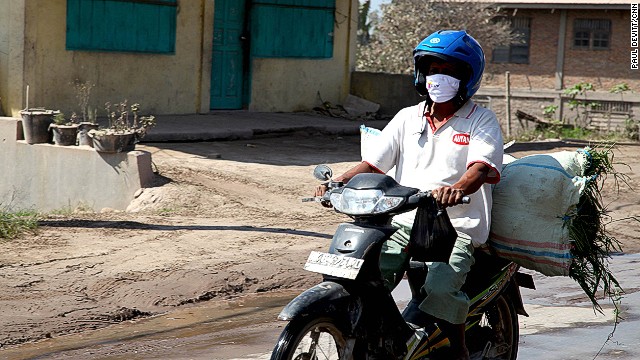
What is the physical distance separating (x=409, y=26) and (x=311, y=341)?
26.3 metres

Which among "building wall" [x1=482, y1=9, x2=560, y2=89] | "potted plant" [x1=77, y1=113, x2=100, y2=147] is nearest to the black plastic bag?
"potted plant" [x1=77, y1=113, x2=100, y2=147]

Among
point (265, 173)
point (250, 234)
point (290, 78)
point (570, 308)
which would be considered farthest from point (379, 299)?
point (290, 78)

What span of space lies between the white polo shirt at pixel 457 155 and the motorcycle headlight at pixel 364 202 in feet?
1.84

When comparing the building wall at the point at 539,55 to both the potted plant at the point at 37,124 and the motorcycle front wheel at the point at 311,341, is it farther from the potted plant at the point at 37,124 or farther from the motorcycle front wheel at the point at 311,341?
the motorcycle front wheel at the point at 311,341

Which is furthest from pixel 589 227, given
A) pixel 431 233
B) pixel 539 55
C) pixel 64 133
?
pixel 539 55

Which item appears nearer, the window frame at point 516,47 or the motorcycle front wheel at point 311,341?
the motorcycle front wheel at point 311,341

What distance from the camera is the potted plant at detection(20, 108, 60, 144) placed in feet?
40.3

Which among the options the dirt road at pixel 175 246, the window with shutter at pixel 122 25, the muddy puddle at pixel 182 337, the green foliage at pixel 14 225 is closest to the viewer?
the muddy puddle at pixel 182 337

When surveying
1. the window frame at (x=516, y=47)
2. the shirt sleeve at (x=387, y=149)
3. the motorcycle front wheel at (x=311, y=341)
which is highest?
the window frame at (x=516, y=47)

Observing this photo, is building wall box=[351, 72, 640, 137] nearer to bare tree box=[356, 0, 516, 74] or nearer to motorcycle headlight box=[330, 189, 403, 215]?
bare tree box=[356, 0, 516, 74]

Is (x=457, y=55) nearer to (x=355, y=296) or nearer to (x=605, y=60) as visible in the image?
(x=355, y=296)

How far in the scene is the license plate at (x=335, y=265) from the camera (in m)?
4.00

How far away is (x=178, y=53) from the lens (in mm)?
A: 15828

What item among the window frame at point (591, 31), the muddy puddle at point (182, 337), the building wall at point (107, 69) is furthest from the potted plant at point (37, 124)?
the window frame at point (591, 31)
